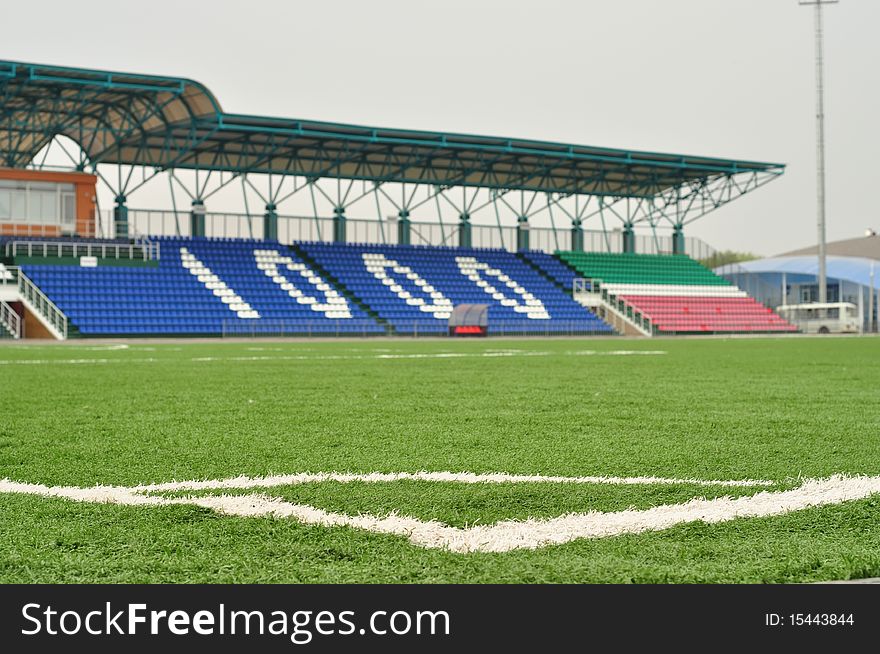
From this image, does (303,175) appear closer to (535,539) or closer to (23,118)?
(23,118)

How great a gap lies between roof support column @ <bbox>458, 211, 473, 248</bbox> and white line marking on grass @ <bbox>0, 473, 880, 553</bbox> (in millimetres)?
43487

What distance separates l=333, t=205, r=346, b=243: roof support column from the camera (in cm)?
4444

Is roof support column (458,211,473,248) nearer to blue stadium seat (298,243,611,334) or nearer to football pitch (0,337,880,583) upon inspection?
blue stadium seat (298,243,611,334)

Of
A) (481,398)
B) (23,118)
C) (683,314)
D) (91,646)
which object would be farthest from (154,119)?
(91,646)

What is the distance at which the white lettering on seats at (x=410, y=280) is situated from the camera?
39.1m

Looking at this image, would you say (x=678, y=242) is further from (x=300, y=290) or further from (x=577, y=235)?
(x=300, y=290)

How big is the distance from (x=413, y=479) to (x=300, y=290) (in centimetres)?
3447

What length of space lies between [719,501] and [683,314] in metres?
42.6

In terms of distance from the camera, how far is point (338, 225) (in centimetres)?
4462

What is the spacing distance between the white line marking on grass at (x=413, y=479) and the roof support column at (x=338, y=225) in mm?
40771

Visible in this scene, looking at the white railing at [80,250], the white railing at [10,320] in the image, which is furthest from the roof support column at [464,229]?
the white railing at [10,320]

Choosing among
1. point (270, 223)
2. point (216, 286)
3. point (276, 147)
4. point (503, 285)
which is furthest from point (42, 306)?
Answer: point (503, 285)

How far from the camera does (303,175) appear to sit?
42.8 meters

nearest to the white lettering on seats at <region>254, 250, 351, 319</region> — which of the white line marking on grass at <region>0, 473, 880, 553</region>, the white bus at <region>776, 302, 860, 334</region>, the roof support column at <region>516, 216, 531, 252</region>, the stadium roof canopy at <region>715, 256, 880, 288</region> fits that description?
the roof support column at <region>516, 216, 531, 252</region>
